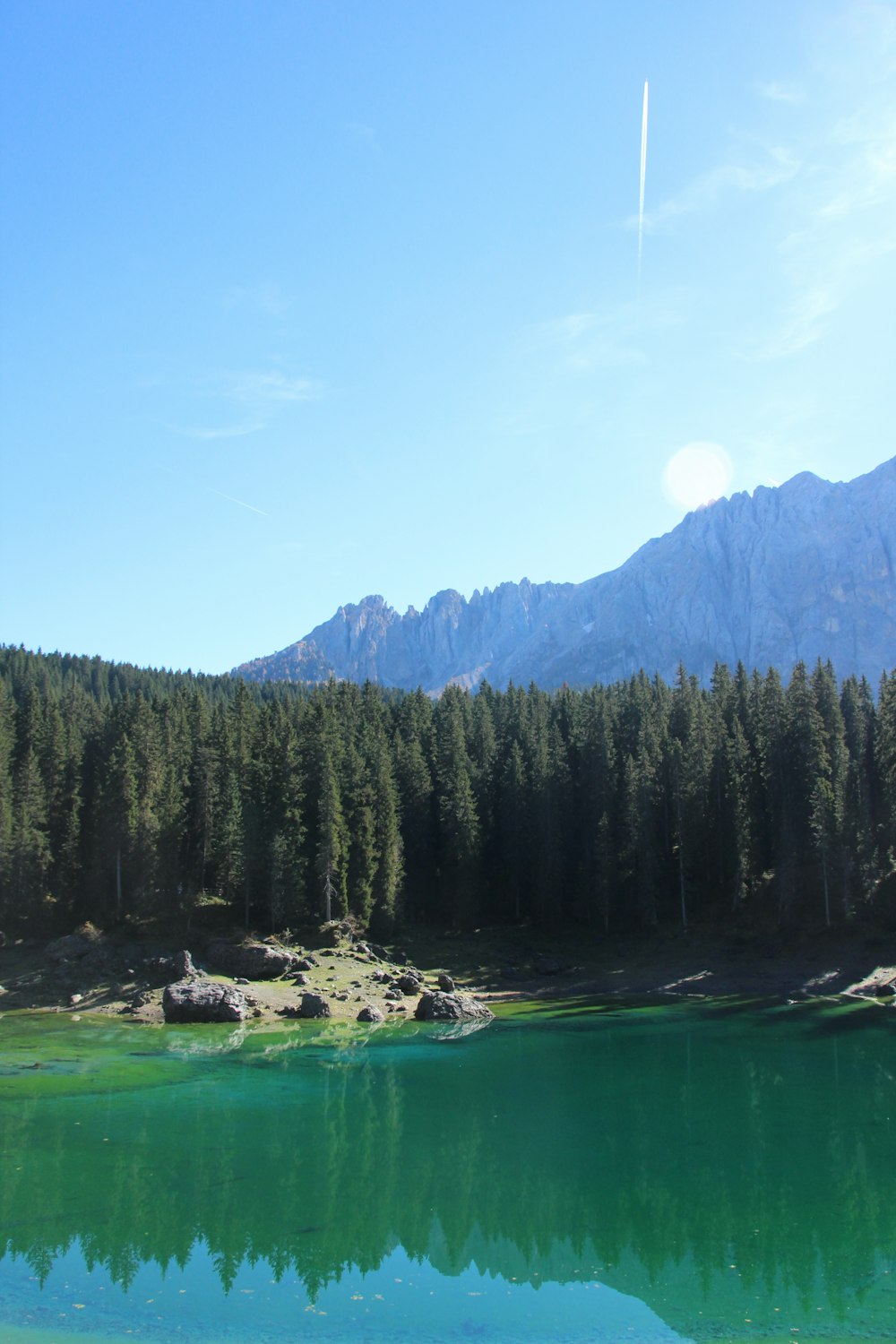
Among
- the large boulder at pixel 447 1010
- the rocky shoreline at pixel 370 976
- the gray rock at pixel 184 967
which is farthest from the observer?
the gray rock at pixel 184 967

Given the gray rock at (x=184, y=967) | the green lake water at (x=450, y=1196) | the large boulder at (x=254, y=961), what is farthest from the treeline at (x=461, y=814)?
the green lake water at (x=450, y=1196)

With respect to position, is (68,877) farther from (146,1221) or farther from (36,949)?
(146,1221)

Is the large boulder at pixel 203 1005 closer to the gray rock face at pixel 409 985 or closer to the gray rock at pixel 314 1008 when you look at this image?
the gray rock at pixel 314 1008

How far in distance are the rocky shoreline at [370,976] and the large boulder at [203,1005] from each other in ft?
0.17

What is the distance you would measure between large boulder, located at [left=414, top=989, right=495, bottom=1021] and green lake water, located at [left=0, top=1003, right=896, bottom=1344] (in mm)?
10647

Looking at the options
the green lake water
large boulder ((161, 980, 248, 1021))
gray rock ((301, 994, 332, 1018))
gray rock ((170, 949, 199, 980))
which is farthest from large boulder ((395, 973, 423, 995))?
the green lake water

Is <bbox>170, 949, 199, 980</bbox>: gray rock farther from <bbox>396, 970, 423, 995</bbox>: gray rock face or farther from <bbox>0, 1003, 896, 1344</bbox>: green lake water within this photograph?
<bbox>0, 1003, 896, 1344</bbox>: green lake water

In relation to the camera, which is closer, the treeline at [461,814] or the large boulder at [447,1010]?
the large boulder at [447,1010]

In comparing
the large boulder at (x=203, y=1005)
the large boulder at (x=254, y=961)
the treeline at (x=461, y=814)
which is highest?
the treeline at (x=461, y=814)

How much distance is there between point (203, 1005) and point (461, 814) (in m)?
31.7

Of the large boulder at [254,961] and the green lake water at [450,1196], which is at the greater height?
the large boulder at [254,961]

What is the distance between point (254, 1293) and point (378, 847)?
55.8 meters

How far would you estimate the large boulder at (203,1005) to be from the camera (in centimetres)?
5388

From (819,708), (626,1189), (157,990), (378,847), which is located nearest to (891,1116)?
(626,1189)
